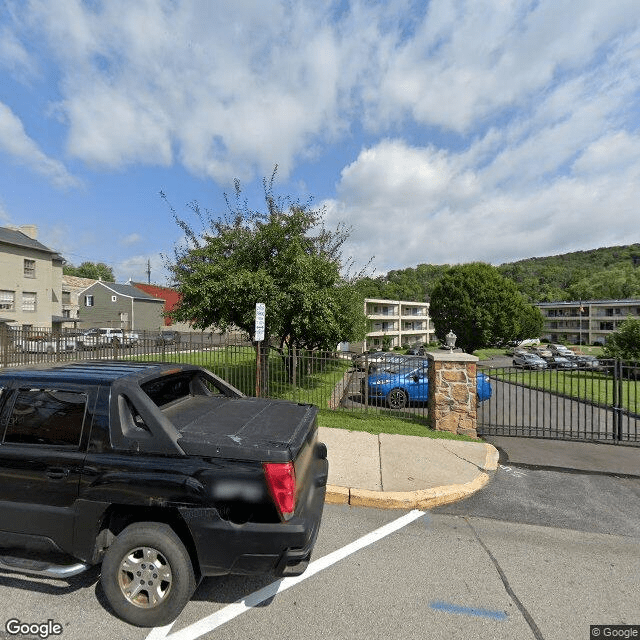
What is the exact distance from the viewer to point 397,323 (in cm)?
6500

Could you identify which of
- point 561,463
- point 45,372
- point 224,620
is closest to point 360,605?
point 224,620

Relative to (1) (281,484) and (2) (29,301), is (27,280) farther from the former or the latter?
(1) (281,484)

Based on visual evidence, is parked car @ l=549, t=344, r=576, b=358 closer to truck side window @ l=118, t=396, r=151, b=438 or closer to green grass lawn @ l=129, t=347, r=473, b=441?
green grass lawn @ l=129, t=347, r=473, b=441

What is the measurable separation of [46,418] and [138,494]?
3.39 feet

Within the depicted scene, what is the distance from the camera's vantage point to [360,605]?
2641 mm

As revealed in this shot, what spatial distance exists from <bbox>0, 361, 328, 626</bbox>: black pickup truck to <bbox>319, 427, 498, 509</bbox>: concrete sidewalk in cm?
177

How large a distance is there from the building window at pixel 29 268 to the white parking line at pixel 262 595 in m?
37.9

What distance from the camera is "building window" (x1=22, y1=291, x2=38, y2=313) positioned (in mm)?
30875

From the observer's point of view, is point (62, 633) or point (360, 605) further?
point (360, 605)

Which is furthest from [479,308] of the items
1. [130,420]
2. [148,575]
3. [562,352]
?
[148,575]

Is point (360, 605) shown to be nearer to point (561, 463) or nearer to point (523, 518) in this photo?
point (523, 518)

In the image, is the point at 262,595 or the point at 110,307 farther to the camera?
the point at 110,307

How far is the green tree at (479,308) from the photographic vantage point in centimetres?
4044

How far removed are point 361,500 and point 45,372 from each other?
136 inches
